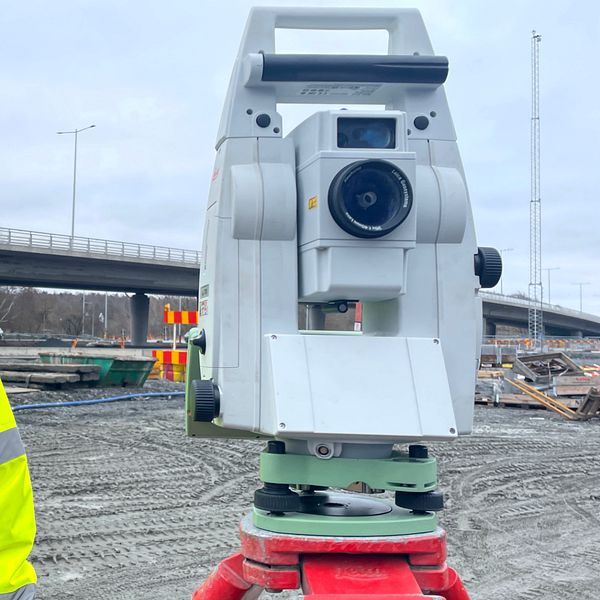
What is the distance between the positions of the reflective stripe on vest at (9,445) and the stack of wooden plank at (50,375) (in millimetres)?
14498

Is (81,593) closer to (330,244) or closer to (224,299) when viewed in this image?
(224,299)

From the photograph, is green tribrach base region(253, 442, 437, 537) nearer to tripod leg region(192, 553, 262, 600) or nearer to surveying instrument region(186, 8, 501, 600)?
surveying instrument region(186, 8, 501, 600)

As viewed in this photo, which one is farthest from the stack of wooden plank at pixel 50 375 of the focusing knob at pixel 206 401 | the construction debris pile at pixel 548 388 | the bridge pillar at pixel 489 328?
the bridge pillar at pixel 489 328

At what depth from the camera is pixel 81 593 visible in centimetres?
457

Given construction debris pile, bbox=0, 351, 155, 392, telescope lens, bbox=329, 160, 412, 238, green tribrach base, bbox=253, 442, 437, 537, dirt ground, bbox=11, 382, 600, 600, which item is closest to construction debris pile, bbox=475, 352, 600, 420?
dirt ground, bbox=11, 382, 600, 600

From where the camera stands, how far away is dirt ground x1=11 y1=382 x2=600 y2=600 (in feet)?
16.3

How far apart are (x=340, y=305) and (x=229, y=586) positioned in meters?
1.03

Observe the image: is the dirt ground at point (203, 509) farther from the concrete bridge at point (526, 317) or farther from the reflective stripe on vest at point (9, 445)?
the concrete bridge at point (526, 317)

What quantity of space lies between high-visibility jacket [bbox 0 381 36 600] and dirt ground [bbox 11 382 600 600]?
102 inches

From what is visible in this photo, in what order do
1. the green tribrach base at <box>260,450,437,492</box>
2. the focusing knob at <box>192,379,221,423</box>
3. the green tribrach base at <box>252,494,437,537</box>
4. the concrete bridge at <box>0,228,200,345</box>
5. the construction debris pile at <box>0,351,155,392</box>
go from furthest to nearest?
the concrete bridge at <box>0,228,200,345</box>
the construction debris pile at <box>0,351,155,392</box>
the focusing knob at <box>192,379,221,423</box>
the green tribrach base at <box>260,450,437,492</box>
the green tribrach base at <box>252,494,437,537</box>

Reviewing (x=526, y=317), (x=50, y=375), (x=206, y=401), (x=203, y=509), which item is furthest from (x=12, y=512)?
(x=526, y=317)

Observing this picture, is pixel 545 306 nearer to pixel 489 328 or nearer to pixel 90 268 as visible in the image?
pixel 489 328

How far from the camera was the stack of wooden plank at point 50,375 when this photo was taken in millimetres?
16094

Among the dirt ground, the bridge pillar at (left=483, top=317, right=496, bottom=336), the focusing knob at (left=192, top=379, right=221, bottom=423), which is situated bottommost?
the dirt ground
